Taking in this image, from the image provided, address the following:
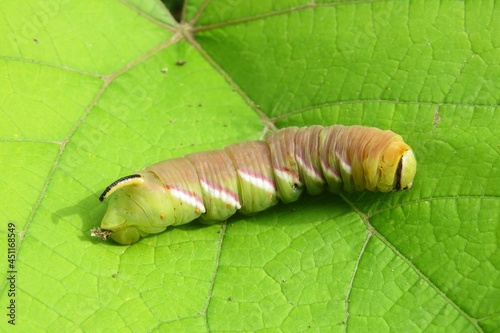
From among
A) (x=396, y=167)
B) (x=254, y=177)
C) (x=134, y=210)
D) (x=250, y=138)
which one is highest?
(x=134, y=210)

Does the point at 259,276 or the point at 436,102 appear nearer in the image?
the point at 259,276

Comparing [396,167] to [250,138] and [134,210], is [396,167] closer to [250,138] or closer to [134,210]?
[250,138]

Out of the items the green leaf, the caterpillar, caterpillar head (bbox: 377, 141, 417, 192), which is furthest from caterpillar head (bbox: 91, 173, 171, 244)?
caterpillar head (bbox: 377, 141, 417, 192)

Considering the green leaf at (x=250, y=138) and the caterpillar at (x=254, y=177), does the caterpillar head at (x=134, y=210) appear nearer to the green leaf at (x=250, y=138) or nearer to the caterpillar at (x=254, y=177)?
the caterpillar at (x=254, y=177)

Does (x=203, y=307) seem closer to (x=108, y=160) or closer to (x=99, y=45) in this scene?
(x=108, y=160)

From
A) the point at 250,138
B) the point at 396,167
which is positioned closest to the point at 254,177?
the point at 250,138

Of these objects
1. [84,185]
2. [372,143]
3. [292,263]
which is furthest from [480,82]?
[84,185]

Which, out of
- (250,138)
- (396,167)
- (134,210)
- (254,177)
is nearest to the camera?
(396,167)

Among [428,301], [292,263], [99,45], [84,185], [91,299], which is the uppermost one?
[99,45]
